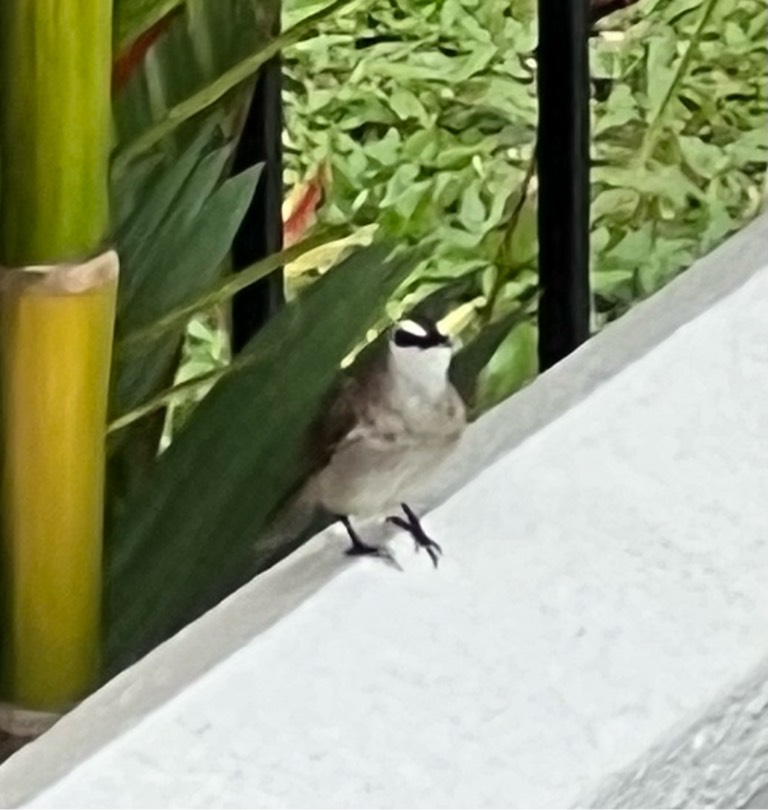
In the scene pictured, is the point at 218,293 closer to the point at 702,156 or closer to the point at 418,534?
the point at 418,534

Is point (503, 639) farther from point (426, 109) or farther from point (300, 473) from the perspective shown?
point (426, 109)

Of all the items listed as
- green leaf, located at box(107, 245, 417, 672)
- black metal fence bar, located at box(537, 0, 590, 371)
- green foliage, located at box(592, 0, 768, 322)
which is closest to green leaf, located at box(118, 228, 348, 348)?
green leaf, located at box(107, 245, 417, 672)

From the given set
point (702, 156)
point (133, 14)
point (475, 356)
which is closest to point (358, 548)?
point (475, 356)

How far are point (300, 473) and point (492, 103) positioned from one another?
194 mm

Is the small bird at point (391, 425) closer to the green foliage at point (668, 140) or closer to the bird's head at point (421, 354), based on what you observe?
the bird's head at point (421, 354)

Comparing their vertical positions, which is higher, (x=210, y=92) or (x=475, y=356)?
(x=210, y=92)

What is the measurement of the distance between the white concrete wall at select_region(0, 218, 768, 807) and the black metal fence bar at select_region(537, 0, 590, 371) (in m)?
0.02

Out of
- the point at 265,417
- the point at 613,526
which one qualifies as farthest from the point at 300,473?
the point at 613,526

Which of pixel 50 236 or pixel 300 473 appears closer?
pixel 50 236

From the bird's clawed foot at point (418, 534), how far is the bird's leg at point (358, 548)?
0.01 metres

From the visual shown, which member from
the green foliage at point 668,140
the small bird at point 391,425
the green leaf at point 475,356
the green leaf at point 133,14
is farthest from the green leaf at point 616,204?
the green leaf at point 133,14

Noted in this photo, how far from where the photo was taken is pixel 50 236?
21.2 inches

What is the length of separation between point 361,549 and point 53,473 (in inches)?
5.4

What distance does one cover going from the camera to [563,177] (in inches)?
30.2
